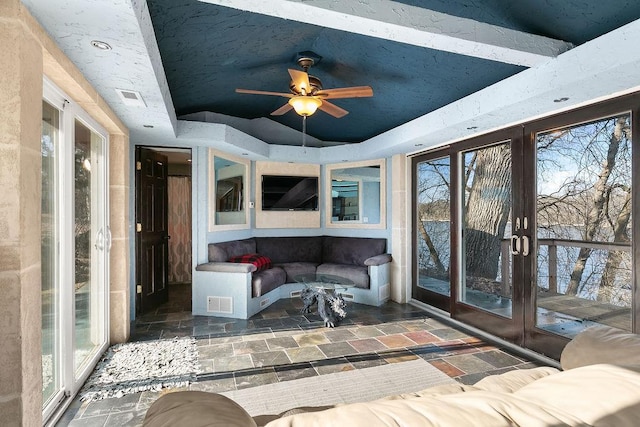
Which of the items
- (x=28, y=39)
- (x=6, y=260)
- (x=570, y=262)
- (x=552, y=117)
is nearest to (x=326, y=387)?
(x=6, y=260)

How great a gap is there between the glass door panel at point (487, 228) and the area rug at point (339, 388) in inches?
55.5

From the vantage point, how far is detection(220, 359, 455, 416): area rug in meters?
2.40

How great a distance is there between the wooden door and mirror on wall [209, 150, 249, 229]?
82 cm

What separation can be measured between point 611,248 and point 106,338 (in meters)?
4.53

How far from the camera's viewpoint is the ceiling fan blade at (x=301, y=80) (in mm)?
3073

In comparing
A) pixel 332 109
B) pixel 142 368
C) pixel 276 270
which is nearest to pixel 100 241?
pixel 142 368

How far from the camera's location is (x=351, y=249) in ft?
18.6

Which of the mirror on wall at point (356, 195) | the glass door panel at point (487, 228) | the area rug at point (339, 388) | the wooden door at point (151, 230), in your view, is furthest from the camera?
the mirror on wall at point (356, 195)

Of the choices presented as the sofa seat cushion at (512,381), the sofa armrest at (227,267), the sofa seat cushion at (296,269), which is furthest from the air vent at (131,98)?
the sofa seat cushion at (296,269)

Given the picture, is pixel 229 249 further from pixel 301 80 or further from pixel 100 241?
pixel 301 80

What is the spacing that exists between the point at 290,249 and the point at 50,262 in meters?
3.81

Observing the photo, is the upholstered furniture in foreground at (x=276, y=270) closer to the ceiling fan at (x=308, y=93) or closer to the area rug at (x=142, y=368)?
the area rug at (x=142, y=368)

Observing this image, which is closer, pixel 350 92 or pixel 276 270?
pixel 350 92

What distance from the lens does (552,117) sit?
3.09 meters
